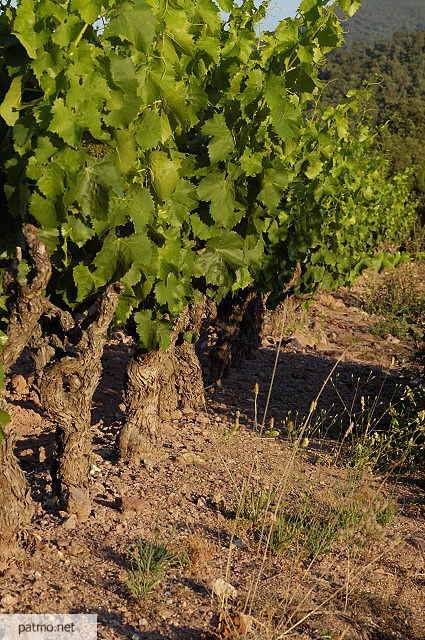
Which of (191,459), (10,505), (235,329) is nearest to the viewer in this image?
(10,505)

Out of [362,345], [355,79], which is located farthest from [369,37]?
[362,345]

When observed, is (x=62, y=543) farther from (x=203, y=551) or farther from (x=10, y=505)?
(x=203, y=551)

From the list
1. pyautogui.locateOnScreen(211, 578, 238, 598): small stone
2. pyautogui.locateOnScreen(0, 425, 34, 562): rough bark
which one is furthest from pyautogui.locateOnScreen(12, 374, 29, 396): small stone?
pyautogui.locateOnScreen(211, 578, 238, 598): small stone

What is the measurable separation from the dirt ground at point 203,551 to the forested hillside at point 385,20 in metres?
165

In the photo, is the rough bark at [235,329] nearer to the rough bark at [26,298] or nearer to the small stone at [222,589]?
the rough bark at [26,298]

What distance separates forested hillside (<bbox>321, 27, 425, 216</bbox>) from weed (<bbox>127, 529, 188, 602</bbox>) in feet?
61.7

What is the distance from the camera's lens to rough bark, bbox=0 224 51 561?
3105mm

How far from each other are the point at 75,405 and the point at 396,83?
48.0 meters

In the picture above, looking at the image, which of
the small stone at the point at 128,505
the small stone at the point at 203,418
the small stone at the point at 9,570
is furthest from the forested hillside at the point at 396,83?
the small stone at the point at 9,570

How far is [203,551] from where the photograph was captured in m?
3.29

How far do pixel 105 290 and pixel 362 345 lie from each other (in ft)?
16.7

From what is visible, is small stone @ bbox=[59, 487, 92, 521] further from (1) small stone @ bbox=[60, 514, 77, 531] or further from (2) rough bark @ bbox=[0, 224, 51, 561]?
(2) rough bark @ bbox=[0, 224, 51, 561]

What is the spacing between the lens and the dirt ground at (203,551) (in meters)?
2.89

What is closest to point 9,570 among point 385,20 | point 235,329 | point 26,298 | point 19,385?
point 26,298
